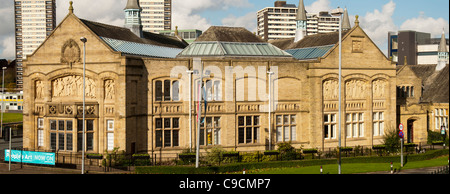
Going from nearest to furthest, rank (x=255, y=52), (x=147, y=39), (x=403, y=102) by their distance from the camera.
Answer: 1. (x=255, y=52)
2. (x=147, y=39)
3. (x=403, y=102)

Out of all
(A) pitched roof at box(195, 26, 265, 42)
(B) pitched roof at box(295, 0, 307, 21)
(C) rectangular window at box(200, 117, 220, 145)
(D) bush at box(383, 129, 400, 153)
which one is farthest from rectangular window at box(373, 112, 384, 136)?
(B) pitched roof at box(295, 0, 307, 21)

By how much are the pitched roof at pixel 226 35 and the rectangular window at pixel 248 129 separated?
9.33m

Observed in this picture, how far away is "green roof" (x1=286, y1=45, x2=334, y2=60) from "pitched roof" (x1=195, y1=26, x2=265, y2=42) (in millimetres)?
5879

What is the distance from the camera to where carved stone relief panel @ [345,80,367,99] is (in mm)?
49812

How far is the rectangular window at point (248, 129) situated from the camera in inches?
1781

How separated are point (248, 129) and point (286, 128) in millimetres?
4133

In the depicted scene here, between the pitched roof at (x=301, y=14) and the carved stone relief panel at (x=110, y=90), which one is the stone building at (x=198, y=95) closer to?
the carved stone relief panel at (x=110, y=90)

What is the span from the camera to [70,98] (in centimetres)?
4212

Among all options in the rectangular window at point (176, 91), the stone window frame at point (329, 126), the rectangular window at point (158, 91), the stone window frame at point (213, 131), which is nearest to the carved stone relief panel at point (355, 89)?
the stone window frame at point (329, 126)

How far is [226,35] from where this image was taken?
5044 cm

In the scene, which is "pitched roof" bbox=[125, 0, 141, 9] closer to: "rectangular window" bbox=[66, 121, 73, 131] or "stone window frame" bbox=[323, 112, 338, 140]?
"rectangular window" bbox=[66, 121, 73, 131]
